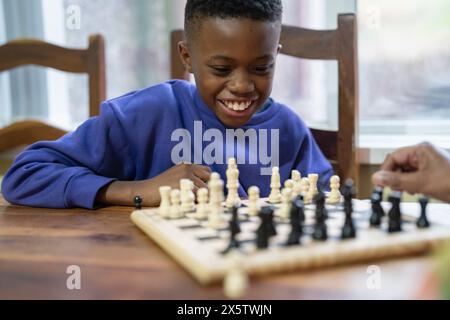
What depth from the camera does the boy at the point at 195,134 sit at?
1220 mm

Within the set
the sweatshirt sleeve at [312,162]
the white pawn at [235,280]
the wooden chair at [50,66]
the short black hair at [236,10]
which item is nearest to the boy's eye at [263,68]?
the short black hair at [236,10]

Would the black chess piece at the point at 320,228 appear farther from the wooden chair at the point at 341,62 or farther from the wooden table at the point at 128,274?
the wooden chair at the point at 341,62

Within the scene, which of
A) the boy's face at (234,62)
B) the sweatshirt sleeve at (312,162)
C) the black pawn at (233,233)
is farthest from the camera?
the sweatshirt sleeve at (312,162)

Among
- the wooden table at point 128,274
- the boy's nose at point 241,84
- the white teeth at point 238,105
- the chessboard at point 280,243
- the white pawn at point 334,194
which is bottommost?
the wooden table at point 128,274

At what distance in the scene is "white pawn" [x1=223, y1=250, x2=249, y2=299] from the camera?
2.12 ft

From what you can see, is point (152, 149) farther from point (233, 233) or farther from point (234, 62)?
point (233, 233)

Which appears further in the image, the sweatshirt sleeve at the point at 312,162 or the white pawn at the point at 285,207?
the sweatshirt sleeve at the point at 312,162

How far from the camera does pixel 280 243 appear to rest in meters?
0.80

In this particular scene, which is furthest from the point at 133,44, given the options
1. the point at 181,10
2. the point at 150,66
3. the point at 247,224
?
the point at 247,224

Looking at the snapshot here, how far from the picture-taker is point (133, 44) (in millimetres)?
2355

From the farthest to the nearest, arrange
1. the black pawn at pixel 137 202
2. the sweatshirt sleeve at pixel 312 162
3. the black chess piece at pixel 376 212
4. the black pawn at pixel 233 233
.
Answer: the sweatshirt sleeve at pixel 312 162, the black pawn at pixel 137 202, the black chess piece at pixel 376 212, the black pawn at pixel 233 233

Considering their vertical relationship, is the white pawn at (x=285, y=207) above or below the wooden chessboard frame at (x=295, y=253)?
above

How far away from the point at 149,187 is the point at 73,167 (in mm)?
201
